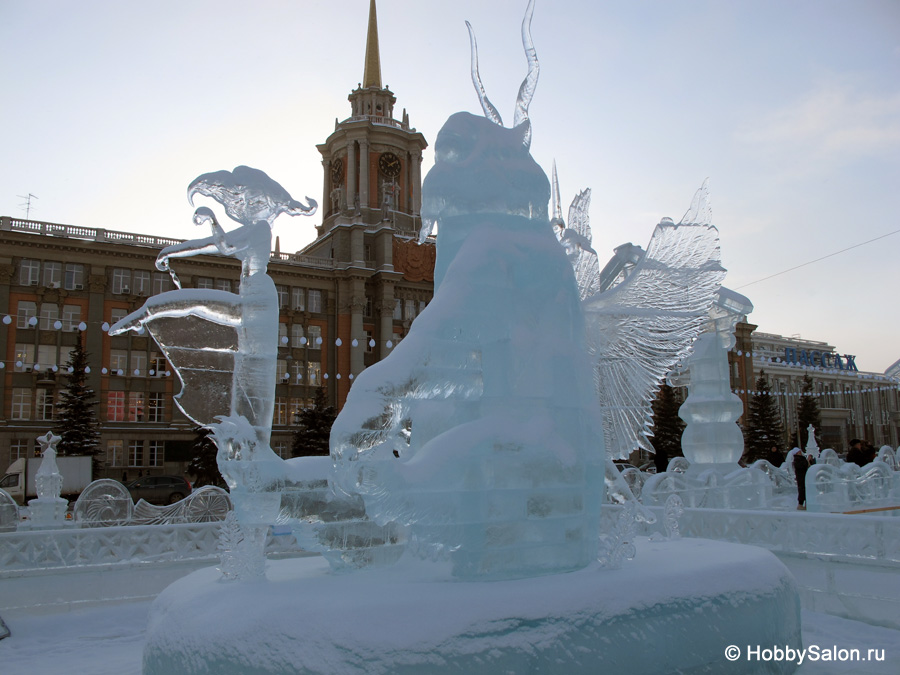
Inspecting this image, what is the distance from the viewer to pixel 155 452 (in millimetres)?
35281

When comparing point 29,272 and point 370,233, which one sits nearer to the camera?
point 29,272

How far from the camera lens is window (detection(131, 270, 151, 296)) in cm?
3562

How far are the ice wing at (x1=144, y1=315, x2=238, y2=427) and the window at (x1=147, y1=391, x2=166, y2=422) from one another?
111 feet

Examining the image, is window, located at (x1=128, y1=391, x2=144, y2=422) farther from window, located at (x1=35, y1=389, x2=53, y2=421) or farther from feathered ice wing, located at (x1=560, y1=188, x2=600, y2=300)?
feathered ice wing, located at (x1=560, y1=188, x2=600, y2=300)

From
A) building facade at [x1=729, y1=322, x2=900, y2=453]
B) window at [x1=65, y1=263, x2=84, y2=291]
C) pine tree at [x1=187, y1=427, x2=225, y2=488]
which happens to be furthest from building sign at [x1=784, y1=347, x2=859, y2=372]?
window at [x1=65, y1=263, x2=84, y2=291]

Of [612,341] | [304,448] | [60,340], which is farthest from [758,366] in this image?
[612,341]

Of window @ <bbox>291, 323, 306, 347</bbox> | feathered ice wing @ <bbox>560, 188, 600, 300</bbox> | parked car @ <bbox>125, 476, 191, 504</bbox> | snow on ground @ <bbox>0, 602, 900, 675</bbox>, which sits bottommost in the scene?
parked car @ <bbox>125, 476, 191, 504</bbox>

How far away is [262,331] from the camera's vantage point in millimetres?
4352

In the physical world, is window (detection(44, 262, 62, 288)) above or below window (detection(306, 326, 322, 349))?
above

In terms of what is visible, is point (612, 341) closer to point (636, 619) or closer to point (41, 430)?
point (636, 619)

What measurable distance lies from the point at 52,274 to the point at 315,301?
522 inches

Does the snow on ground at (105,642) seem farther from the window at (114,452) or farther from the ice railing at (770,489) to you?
the window at (114,452)

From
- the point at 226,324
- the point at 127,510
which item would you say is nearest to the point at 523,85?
the point at 226,324

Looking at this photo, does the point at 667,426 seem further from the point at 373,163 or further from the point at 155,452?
the point at 155,452
